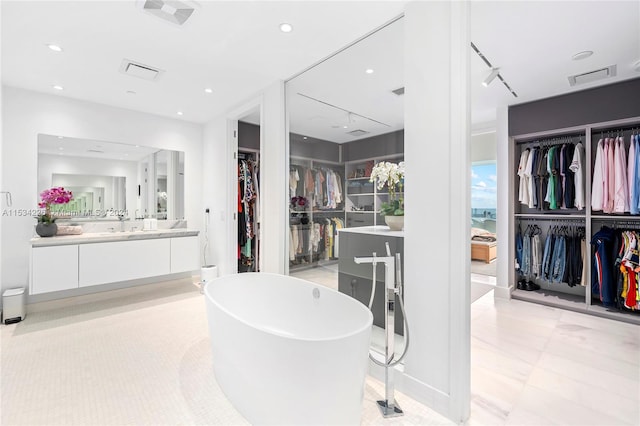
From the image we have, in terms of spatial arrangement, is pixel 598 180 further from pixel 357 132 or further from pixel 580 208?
pixel 357 132

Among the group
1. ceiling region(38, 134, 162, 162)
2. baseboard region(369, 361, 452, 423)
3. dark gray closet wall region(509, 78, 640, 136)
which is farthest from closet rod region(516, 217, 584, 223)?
ceiling region(38, 134, 162, 162)

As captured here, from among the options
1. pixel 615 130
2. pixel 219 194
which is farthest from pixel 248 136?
pixel 615 130

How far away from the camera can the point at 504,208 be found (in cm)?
370

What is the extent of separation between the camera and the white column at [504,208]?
3684mm

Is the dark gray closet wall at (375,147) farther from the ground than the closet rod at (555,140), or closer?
closer

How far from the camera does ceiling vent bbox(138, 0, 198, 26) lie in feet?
6.19

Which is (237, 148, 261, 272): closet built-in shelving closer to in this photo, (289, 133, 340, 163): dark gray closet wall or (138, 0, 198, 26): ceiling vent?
(289, 133, 340, 163): dark gray closet wall

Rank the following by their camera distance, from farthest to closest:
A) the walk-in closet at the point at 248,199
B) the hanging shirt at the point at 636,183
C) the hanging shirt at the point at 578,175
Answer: the walk-in closet at the point at 248,199, the hanging shirt at the point at 578,175, the hanging shirt at the point at 636,183

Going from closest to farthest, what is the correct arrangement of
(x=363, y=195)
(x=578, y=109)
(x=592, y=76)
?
(x=363, y=195) < (x=592, y=76) < (x=578, y=109)

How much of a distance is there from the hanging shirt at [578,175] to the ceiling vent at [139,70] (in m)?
4.52

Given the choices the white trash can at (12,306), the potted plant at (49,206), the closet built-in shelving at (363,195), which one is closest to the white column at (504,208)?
the closet built-in shelving at (363,195)

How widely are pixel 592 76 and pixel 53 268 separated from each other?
5714 millimetres

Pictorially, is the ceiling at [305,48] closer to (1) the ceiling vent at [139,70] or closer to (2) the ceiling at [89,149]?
(1) the ceiling vent at [139,70]

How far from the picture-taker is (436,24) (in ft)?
5.46
